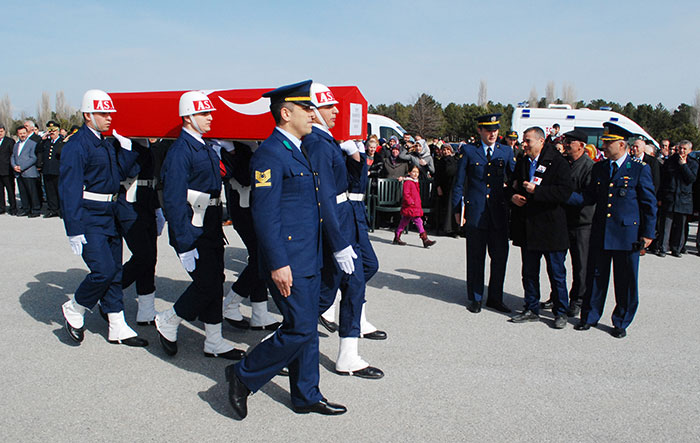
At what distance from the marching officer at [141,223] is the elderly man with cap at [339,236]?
1.80 m

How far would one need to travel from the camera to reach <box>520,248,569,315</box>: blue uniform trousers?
218 inches

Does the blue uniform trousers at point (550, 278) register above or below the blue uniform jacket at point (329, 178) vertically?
below

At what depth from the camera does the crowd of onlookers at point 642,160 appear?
368 inches

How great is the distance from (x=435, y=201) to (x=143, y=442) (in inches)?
337

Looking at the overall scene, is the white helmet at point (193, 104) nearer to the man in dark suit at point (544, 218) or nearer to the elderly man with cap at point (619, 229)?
the man in dark suit at point (544, 218)

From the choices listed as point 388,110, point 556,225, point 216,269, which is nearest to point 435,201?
point 556,225

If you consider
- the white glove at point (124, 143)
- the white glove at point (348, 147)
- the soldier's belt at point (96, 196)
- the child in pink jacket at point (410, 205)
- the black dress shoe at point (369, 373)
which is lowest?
the black dress shoe at point (369, 373)

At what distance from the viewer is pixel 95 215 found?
471cm

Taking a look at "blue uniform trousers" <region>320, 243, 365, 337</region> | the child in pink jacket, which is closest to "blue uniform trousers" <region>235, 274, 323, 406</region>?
"blue uniform trousers" <region>320, 243, 365, 337</region>

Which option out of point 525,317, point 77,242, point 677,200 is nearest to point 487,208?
point 525,317

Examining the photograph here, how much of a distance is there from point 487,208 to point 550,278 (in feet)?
3.13

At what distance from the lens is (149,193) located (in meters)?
5.15

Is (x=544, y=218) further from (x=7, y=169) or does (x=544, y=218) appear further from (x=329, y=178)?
(x=7, y=169)

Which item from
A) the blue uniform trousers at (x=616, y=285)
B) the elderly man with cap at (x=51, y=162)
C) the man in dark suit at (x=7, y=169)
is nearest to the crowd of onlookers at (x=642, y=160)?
the blue uniform trousers at (x=616, y=285)
